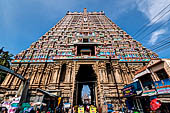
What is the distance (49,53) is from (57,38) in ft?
23.4

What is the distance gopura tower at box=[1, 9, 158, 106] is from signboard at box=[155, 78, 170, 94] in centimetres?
552

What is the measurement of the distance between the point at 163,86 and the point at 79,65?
1368cm

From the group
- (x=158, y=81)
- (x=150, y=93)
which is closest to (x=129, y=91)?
(x=150, y=93)

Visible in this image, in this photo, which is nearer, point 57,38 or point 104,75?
point 104,75

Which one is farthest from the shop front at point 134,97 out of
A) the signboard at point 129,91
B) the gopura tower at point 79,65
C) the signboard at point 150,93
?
the gopura tower at point 79,65

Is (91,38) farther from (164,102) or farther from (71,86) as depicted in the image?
(164,102)

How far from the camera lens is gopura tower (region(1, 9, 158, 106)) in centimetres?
1611

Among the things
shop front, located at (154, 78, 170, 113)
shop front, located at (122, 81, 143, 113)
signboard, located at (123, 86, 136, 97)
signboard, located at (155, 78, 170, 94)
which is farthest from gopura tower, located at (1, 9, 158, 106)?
shop front, located at (154, 78, 170, 113)

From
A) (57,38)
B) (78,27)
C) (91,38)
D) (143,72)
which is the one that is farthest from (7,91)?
(78,27)

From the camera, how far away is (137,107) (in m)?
12.4

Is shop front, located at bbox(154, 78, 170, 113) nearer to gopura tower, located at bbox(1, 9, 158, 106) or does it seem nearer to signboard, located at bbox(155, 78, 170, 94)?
signboard, located at bbox(155, 78, 170, 94)

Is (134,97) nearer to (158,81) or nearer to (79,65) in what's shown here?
(158,81)

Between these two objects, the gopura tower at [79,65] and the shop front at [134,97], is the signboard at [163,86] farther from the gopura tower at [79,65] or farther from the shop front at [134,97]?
the gopura tower at [79,65]

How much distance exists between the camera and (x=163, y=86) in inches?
361
